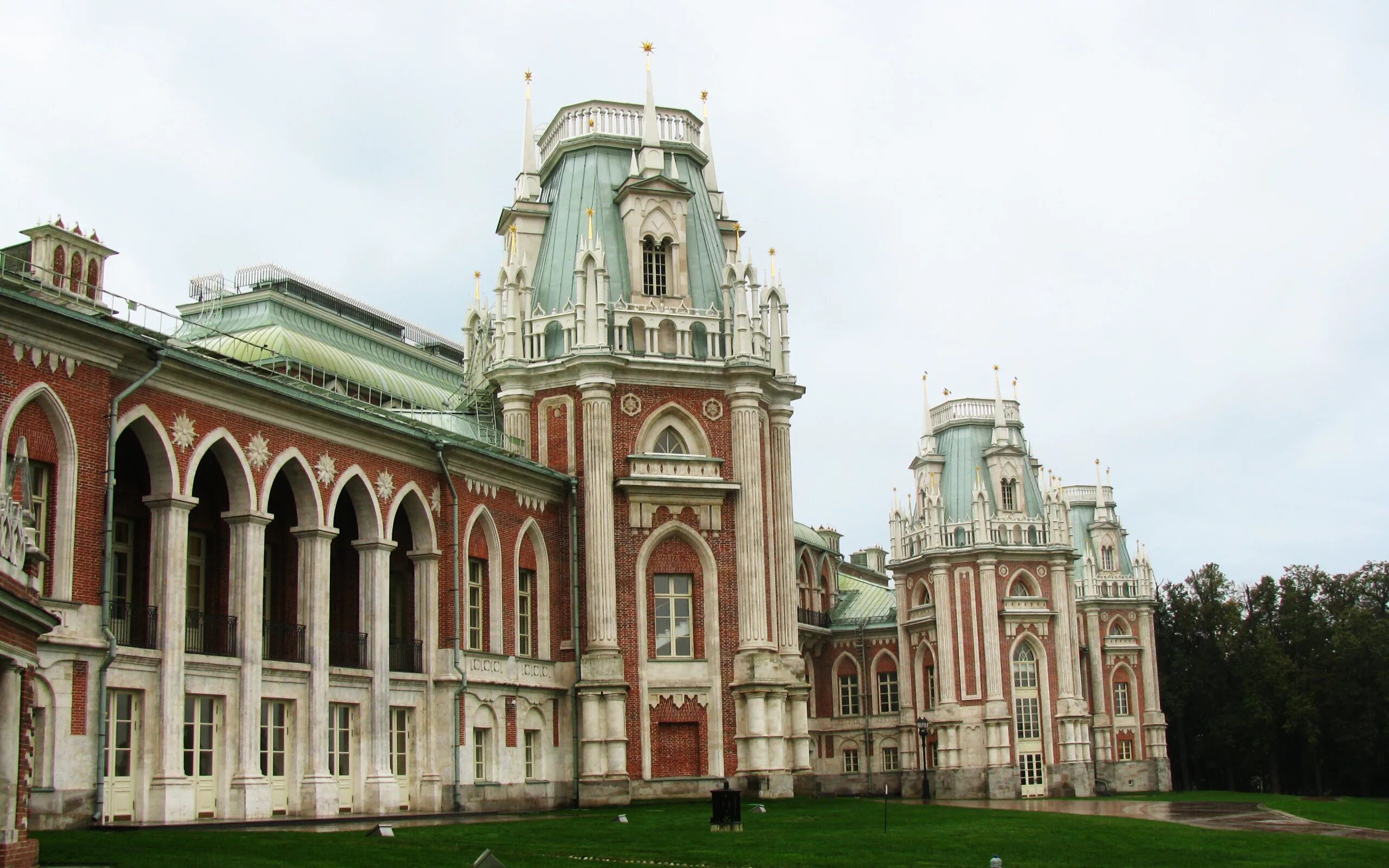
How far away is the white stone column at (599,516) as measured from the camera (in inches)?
1713

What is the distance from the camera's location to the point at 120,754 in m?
28.3

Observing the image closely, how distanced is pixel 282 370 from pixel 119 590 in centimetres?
1636

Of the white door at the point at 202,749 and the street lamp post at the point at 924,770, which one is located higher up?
the white door at the point at 202,749

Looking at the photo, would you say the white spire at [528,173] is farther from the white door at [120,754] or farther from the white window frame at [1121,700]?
the white window frame at [1121,700]

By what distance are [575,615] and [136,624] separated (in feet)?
53.7

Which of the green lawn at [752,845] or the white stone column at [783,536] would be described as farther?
the white stone column at [783,536]

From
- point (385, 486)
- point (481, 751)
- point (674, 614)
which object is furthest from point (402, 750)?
point (674, 614)

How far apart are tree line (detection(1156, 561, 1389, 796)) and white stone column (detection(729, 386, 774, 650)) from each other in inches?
2017

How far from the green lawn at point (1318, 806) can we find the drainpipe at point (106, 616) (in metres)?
32.3

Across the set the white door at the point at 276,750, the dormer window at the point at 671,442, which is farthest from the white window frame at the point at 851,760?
the white door at the point at 276,750

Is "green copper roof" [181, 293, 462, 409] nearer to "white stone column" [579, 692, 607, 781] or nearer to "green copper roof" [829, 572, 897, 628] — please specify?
"white stone column" [579, 692, 607, 781]

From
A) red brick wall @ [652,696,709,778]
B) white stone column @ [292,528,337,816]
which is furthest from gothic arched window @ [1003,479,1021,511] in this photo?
white stone column @ [292,528,337,816]

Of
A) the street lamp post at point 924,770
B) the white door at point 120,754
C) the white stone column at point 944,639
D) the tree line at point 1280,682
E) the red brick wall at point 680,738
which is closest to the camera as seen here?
the white door at point 120,754

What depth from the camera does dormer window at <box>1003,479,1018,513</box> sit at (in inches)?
2899
